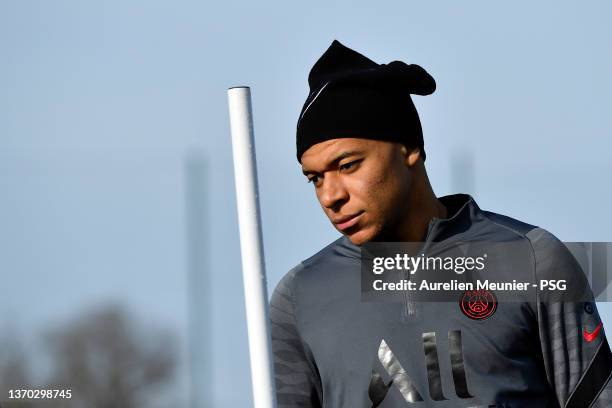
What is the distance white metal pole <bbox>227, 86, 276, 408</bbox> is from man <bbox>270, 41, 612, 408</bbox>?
117 cm

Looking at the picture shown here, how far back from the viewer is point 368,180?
5129 mm

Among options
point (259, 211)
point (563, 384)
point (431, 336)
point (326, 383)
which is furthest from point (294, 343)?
point (259, 211)

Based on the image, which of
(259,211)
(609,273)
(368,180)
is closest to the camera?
(259,211)

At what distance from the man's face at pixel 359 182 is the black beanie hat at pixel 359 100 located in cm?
4

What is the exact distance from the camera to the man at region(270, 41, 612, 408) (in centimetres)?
515

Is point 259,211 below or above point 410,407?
above

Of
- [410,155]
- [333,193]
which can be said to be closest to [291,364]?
[333,193]

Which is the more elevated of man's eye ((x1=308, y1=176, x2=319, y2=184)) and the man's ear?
the man's ear

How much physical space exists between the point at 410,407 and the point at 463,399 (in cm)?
20

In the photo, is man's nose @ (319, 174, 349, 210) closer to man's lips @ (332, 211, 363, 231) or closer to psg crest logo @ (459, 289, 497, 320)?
man's lips @ (332, 211, 363, 231)

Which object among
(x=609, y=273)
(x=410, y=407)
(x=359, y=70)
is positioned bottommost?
(x=410, y=407)

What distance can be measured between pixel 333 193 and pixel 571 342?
103 centimetres

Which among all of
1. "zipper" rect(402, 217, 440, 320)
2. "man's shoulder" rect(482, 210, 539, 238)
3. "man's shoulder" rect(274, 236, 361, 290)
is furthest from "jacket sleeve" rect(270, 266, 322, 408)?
"man's shoulder" rect(482, 210, 539, 238)

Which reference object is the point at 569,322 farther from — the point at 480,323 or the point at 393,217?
the point at 393,217
